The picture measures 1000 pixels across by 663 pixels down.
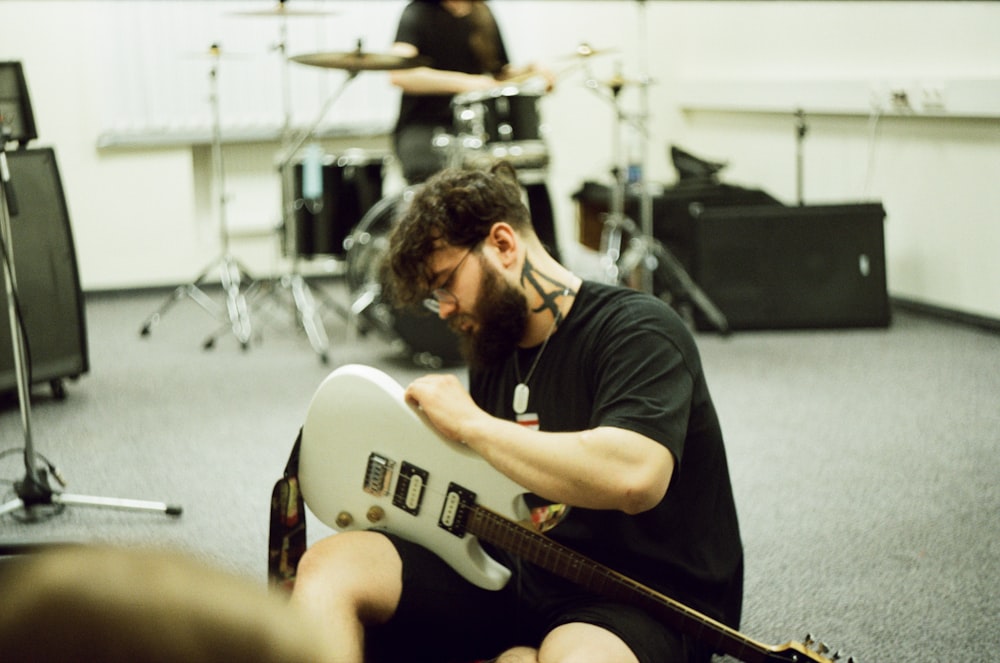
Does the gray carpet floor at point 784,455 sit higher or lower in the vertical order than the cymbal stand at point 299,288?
lower

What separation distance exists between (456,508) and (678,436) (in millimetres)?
366

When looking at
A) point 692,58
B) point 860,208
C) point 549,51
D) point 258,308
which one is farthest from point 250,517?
point 692,58

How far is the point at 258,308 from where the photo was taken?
17.5ft

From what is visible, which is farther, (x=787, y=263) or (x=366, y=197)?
(x=787, y=263)

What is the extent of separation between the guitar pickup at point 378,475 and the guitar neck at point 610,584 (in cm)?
16

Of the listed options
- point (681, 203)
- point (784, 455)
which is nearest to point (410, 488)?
point (784, 455)

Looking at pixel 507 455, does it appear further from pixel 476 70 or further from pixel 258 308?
pixel 258 308

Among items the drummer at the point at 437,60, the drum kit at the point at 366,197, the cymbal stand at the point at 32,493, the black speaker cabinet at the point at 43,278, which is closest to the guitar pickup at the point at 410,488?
the cymbal stand at the point at 32,493

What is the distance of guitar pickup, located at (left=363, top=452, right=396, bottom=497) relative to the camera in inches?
69.4

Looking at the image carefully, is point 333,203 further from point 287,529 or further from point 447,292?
point 287,529

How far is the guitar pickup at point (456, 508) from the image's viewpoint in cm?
172

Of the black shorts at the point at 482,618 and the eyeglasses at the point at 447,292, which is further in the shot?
the eyeglasses at the point at 447,292

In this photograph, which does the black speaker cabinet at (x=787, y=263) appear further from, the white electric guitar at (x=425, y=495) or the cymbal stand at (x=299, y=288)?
the white electric guitar at (x=425, y=495)

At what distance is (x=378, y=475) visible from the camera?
5.82 feet
